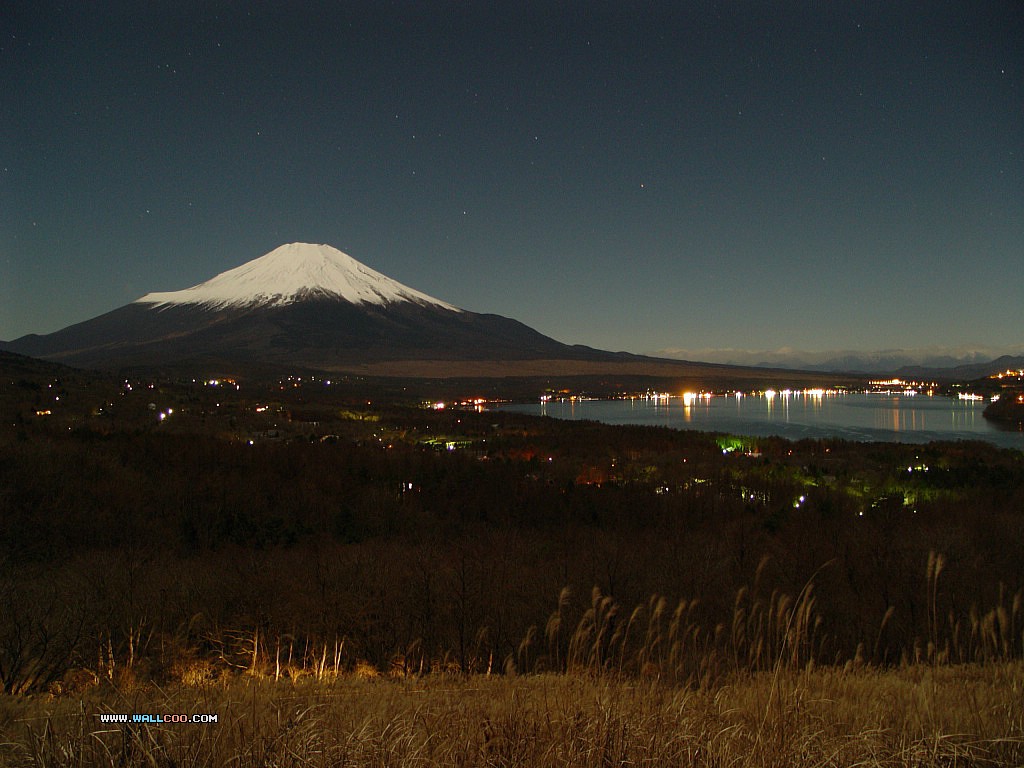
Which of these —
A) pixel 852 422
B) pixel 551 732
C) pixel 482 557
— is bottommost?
pixel 852 422

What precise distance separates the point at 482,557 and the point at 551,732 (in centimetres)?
1160

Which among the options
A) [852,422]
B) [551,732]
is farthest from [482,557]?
[852,422]

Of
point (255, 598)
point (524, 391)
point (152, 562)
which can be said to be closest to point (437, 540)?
point (152, 562)

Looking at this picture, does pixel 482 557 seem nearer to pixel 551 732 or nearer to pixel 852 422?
pixel 551 732

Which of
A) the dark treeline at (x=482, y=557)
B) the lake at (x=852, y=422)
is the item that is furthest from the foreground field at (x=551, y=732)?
the lake at (x=852, y=422)

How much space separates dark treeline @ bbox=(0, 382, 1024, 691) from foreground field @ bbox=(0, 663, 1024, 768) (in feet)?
1.63

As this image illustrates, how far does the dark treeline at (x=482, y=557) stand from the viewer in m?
6.64

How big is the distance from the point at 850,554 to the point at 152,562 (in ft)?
56.4

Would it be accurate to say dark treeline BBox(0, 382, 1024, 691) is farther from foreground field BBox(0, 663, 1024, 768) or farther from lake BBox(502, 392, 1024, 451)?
lake BBox(502, 392, 1024, 451)

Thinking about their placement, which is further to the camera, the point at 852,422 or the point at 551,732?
the point at 852,422

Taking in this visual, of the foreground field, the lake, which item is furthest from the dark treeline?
the lake

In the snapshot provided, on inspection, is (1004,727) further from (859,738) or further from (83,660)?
(83,660)

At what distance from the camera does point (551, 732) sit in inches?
120

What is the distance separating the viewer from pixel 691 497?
30.2 m
